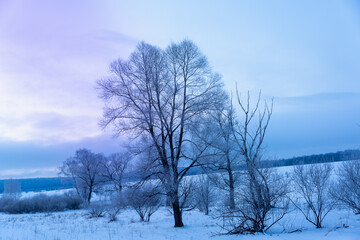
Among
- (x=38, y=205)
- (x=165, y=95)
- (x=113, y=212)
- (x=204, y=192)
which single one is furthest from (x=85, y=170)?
(x=165, y=95)

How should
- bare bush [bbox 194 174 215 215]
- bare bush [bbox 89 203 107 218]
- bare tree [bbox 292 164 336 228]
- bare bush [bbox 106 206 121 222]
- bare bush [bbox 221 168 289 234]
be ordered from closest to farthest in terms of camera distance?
bare bush [bbox 221 168 289 234], bare tree [bbox 292 164 336 228], bare bush [bbox 106 206 121 222], bare bush [bbox 194 174 215 215], bare bush [bbox 89 203 107 218]

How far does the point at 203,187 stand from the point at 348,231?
571 inches

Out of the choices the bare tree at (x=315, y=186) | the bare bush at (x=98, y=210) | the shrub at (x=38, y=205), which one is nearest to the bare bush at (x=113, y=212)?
the bare bush at (x=98, y=210)

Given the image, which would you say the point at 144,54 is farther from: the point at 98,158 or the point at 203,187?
the point at 98,158

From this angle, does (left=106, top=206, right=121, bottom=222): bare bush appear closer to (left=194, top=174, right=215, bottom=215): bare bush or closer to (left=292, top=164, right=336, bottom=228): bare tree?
(left=194, top=174, right=215, bottom=215): bare bush

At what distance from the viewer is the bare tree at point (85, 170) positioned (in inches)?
1761

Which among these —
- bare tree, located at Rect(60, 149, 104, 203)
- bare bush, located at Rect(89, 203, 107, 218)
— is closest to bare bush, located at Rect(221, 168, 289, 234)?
bare bush, located at Rect(89, 203, 107, 218)

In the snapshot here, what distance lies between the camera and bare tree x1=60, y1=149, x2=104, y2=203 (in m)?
44.7

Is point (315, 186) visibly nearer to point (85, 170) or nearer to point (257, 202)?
point (257, 202)

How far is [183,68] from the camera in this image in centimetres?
1486

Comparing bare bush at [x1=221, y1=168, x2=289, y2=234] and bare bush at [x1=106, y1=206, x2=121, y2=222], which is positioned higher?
bare bush at [x1=221, y1=168, x2=289, y2=234]

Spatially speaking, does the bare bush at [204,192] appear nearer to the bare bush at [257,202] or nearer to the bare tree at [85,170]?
the bare bush at [257,202]

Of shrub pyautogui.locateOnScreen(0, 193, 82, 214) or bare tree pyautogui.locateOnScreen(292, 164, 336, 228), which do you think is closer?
bare tree pyautogui.locateOnScreen(292, 164, 336, 228)

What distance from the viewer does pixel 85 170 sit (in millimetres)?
45031
